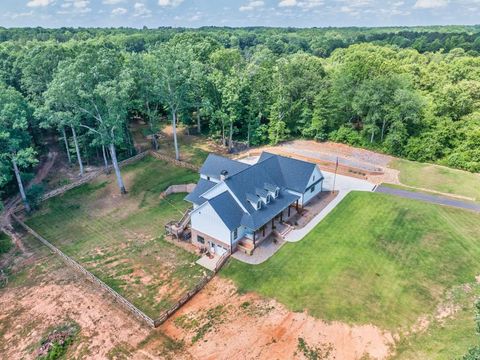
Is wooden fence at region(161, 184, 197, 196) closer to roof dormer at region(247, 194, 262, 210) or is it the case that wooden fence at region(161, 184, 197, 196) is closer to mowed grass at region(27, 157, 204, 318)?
mowed grass at region(27, 157, 204, 318)

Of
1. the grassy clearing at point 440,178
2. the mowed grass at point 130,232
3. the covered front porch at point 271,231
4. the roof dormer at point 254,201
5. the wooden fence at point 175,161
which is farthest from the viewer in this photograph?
the wooden fence at point 175,161

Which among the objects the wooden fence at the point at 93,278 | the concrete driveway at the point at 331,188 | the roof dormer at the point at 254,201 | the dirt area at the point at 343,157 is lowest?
the wooden fence at the point at 93,278

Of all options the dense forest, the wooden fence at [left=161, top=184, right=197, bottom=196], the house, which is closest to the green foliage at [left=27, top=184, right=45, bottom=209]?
the dense forest

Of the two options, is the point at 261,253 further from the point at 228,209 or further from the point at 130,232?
the point at 130,232

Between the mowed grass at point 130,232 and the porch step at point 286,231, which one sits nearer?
the mowed grass at point 130,232

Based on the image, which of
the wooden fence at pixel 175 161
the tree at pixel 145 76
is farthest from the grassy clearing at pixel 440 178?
the tree at pixel 145 76

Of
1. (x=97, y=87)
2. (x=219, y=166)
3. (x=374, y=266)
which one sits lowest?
(x=374, y=266)

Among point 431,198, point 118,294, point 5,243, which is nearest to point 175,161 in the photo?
point 5,243

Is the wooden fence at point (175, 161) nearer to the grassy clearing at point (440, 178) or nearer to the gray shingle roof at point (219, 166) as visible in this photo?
the gray shingle roof at point (219, 166)
